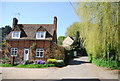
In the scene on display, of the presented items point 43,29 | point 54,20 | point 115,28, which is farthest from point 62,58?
point 115,28

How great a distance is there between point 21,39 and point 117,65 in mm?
15060

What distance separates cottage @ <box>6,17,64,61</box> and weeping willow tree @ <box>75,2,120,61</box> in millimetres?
8092

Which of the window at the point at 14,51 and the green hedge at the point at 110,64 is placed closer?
the green hedge at the point at 110,64

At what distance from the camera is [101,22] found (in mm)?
12062

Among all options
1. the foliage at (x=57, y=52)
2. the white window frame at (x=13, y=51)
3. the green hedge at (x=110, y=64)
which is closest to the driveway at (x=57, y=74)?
the green hedge at (x=110, y=64)

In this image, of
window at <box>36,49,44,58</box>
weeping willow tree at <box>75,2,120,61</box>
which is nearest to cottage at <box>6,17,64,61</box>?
window at <box>36,49,44,58</box>

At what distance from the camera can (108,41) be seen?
11805 millimetres

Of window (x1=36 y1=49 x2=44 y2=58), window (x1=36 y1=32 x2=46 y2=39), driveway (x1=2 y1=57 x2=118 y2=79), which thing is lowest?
driveway (x1=2 y1=57 x2=118 y2=79)

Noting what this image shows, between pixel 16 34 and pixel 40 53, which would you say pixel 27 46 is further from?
pixel 16 34

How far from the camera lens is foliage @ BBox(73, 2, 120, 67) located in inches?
437

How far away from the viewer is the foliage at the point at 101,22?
1109cm

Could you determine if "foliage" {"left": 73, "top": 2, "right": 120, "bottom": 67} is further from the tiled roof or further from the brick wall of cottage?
the tiled roof

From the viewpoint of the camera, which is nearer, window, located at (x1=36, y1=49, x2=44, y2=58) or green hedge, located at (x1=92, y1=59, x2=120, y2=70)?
green hedge, located at (x1=92, y1=59, x2=120, y2=70)

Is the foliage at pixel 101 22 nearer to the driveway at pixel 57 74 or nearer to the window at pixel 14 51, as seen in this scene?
the driveway at pixel 57 74
